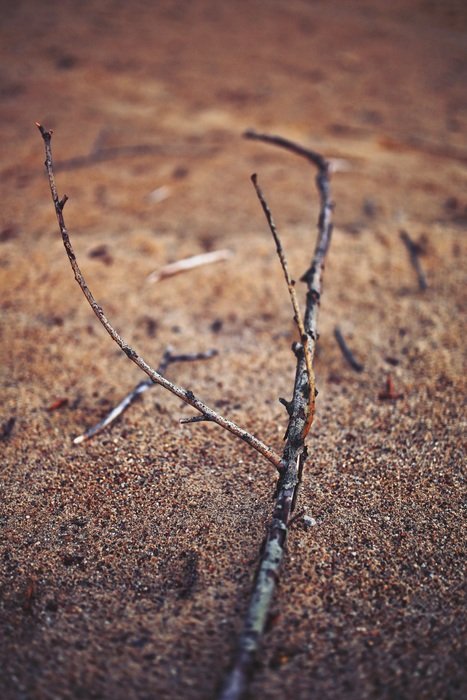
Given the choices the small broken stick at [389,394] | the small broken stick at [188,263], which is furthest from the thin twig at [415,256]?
the small broken stick at [188,263]

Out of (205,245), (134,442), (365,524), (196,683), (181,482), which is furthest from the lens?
(205,245)

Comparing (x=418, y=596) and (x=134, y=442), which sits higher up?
(x=418, y=596)

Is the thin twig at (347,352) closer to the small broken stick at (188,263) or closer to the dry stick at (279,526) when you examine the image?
the dry stick at (279,526)

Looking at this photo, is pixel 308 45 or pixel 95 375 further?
pixel 308 45

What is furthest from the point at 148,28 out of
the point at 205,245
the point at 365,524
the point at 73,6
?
the point at 365,524

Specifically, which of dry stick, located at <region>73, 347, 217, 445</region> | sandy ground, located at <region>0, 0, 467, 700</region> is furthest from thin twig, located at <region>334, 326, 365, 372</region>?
dry stick, located at <region>73, 347, 217, 445</region>

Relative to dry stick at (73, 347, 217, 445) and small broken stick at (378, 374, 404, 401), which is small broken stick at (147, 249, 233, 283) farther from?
small broken stick at (378, 374, 404, 401)

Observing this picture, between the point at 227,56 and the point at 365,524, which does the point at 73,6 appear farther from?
the point at 365,524
